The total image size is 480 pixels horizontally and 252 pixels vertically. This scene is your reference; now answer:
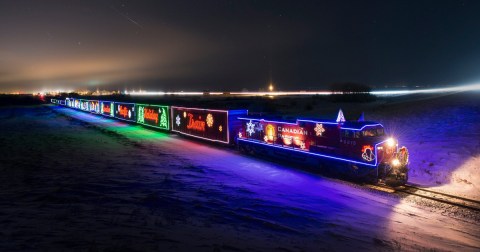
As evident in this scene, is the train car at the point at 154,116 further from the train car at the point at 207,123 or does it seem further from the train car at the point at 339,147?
the train car at the point at 339,147

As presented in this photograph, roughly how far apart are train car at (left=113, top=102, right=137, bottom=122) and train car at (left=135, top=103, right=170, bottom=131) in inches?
68.2

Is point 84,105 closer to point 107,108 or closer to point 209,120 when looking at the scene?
point 107,108

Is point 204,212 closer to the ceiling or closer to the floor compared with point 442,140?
closer to the floor

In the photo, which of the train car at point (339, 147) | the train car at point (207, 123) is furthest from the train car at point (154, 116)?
the train car at point (339, 147)

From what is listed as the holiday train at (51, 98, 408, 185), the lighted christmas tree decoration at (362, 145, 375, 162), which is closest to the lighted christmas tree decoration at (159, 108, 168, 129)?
the holiday train at (51, 98, 408, 185)

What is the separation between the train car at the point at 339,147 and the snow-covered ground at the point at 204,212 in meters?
1.02

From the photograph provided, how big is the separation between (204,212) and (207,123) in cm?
1579

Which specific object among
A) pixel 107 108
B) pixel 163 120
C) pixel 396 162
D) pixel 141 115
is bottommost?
pixel 396 162

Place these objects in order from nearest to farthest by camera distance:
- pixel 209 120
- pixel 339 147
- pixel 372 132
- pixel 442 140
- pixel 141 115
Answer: pixel 372 132 < pixel 339 147 < pixel 442 140 < pixel 209 120 < pixel 141 115

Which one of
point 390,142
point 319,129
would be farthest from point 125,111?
point 390,142

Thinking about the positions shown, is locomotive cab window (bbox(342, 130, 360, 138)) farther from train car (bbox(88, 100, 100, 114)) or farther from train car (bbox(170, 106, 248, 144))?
train car (bbox(88, 100, 100, 114))

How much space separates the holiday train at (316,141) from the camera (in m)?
14.6

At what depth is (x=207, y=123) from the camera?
26.0 metres

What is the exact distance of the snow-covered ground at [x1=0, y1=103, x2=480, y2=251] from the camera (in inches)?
331
